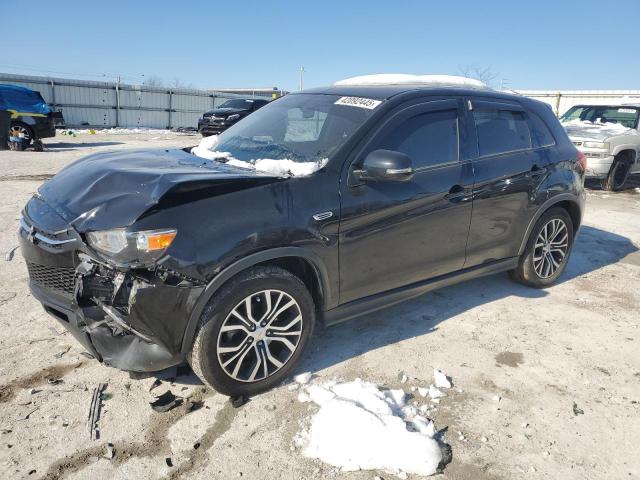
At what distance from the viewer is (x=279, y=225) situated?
111 inches

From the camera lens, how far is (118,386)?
9.95ft

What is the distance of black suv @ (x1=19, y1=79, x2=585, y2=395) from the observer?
2568mm

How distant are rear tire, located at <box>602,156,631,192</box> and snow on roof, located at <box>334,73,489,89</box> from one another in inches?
313

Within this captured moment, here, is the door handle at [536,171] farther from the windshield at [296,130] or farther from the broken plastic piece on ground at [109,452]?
the broken plastic piece on ground at [109,452]

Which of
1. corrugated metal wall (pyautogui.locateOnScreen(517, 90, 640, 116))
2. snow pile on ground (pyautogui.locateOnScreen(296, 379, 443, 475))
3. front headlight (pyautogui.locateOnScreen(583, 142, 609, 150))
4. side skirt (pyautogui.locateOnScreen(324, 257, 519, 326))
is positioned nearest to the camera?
snow pile on ground (pyautogui.locateOnScreen(296, 379, 443, 475))

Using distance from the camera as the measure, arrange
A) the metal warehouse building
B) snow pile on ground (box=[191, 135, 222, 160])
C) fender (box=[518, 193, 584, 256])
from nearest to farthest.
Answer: snow pile on ground (box=[191, 135, 222, 160]), fender (box=[518, 193, 584, 256]), the metal warehouse building

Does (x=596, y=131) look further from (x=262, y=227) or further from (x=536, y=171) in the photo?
(x=262, y=227)

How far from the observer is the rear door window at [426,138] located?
3439mm

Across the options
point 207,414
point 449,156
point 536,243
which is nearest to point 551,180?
point 536,243

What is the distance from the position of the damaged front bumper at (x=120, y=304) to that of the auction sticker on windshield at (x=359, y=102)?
1771mm

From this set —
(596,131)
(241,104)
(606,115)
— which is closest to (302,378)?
(596,131)

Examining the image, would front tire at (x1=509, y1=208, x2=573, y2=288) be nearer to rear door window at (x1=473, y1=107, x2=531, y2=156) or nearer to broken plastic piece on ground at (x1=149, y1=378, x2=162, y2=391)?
rear door window at (x1=473, y1=107, x2=531, y2=156)

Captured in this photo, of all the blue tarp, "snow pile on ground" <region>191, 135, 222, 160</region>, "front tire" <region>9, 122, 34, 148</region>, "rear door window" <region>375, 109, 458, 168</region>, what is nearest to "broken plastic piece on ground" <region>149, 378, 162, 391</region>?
"snow pile on ground" <region>191, 135, 222, 160</region>

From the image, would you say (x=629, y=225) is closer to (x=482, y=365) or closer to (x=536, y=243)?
(x=536, y=243)
